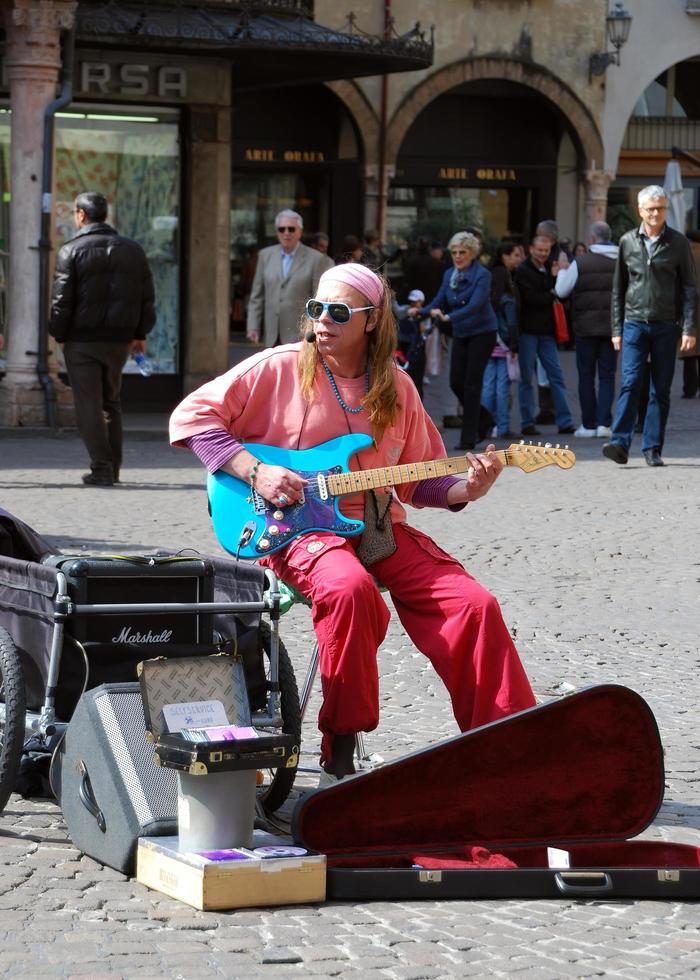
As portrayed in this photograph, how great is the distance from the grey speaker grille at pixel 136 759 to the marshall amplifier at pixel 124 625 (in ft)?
0.92

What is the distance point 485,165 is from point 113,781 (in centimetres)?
2987

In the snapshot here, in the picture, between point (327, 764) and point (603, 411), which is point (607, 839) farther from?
point (603, 411)

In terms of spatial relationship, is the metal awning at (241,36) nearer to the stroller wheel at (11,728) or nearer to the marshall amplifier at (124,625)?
the marshall amplifier at (124,625)

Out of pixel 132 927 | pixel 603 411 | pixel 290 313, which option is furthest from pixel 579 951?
pixel 603 411

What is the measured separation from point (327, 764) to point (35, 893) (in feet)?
3.05

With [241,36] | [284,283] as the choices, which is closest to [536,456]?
[284,283]

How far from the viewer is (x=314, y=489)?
5.14 meters

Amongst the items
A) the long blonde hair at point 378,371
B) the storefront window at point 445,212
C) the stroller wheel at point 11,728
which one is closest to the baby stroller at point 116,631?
the stroller wheel at point 11,728

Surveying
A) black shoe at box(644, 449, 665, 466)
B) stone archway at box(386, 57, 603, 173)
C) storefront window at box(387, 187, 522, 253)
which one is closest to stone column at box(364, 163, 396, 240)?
stone archway at box(386, 57, 603, 173)

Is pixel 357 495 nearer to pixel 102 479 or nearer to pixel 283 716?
pixel 283 716

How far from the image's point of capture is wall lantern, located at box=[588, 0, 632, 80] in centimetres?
3139

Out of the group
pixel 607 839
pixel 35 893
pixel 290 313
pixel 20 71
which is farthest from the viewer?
Answer: pixel 20 71

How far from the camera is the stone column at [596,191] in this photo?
3306 centimetres

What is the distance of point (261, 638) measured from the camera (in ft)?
16.4
